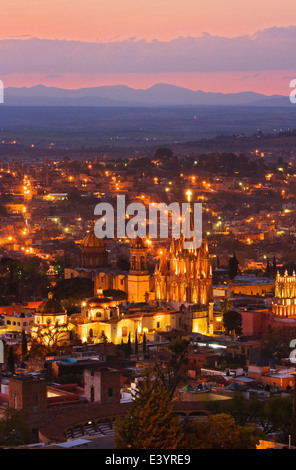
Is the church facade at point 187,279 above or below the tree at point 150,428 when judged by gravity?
below

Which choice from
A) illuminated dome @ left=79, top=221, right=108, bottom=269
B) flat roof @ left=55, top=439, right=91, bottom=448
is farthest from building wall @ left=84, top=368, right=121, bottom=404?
illuminated dome @ left=79, top=221, right=108, bottom=269

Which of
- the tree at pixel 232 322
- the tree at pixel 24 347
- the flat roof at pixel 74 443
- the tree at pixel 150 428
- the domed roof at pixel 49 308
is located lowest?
the tree at pixel 232 322

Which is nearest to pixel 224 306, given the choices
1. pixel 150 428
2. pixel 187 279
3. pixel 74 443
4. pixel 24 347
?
pixel 187 279

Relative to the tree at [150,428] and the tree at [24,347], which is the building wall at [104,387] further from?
the tree at [24,347]

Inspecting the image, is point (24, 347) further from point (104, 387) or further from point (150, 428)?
point (150, 428)

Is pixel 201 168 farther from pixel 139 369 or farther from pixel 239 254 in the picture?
pixel 139 369

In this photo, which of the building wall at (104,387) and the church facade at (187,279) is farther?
the church facade at (187,279)

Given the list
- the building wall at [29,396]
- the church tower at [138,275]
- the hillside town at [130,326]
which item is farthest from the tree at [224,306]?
the building wall at [29,396]
